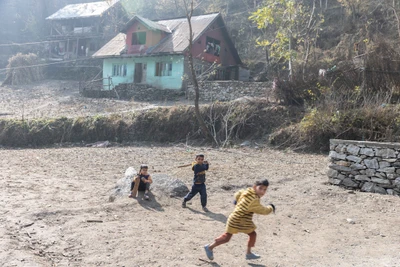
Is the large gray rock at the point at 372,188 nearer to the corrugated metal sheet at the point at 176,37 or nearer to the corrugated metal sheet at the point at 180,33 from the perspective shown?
the corrugated metal sheet at the point at 176,37

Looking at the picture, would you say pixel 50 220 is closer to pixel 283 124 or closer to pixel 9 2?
pixel 283 124

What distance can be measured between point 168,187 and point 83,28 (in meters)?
41.0

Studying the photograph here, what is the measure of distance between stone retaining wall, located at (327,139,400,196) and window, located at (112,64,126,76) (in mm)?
25626

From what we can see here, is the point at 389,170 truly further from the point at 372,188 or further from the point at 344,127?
the point at 344,127

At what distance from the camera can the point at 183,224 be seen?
679cm

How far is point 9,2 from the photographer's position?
5619 centimetres

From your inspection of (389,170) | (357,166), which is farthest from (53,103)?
(389,170)

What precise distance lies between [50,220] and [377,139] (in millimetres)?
12381

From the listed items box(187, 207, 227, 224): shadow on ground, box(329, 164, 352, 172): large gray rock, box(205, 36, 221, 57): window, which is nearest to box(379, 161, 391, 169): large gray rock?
box(329, 164, 352, 172): large gray rock

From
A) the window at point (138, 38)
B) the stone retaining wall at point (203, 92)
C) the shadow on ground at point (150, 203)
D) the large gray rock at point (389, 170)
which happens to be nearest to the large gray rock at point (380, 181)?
the large gray rock at point (389, 170)

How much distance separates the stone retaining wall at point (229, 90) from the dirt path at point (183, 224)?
1036cm

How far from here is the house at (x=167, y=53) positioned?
→ 28.5 m

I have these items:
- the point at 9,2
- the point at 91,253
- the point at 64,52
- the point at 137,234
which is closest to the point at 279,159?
the point at 137,234

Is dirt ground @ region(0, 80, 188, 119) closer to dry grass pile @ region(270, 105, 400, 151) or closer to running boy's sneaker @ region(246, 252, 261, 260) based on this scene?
dry grass pile @ region(270, 105, 400, 151)
